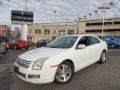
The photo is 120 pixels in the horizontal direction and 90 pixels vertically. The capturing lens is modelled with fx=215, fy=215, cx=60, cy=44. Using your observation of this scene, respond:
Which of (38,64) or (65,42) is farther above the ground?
(65,42)

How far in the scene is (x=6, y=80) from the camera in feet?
23.7

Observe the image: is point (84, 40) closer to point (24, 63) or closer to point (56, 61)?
point (56, 61)

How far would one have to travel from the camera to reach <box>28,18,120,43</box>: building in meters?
80.2

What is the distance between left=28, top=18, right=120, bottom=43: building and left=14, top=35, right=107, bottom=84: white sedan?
71920 mm

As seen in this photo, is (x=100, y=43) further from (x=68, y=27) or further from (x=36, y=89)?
(x=68, y=27)

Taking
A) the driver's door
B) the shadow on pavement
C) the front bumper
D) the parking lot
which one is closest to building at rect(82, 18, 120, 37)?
the driver's door

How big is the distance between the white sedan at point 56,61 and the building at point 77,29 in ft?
236

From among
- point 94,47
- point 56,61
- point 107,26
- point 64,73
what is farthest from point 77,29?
point 56,61

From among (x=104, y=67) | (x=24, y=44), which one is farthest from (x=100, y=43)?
(x=24, y=44)

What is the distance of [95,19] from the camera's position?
83312mm

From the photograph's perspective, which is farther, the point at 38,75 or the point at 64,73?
the point at 64,73

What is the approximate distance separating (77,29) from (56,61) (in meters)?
78.8

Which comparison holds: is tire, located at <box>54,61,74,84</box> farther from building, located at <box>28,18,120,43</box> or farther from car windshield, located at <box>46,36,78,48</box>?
building, located at <box>28,18,120,43</box>

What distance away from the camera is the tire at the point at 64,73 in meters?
6.55
